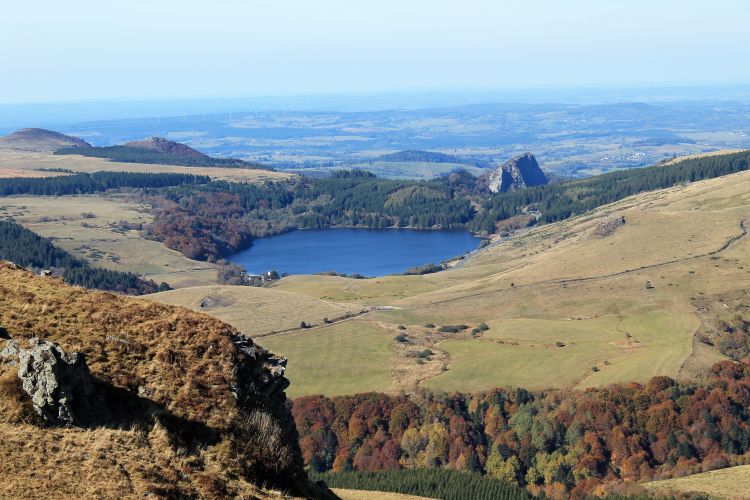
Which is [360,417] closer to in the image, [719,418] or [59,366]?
[719,418]

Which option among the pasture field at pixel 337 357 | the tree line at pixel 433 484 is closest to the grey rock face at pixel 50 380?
the tree line at pixel 433 484

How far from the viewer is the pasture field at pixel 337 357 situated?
113m

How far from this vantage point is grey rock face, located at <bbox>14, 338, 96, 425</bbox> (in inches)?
1041

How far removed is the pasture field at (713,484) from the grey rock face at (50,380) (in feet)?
208

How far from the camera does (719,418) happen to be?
103 meters

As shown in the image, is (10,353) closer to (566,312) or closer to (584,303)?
(566,312)

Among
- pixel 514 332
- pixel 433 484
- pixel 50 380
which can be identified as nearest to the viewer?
pixel 50 380

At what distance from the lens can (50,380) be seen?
26469 mm

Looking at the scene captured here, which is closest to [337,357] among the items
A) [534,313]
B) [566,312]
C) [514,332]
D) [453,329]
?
[453,329]

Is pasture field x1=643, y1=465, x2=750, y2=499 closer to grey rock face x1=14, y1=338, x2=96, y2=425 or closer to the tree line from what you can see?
the tree line

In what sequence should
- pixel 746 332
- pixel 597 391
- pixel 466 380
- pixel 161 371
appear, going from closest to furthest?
pixel 161 371 < pixel 597 391 < pixel 466 380 < pixel 746 332

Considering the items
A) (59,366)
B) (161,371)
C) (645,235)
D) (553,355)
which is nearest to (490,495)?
(553,355)

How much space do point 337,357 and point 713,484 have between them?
5771cm

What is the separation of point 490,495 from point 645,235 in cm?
11378
